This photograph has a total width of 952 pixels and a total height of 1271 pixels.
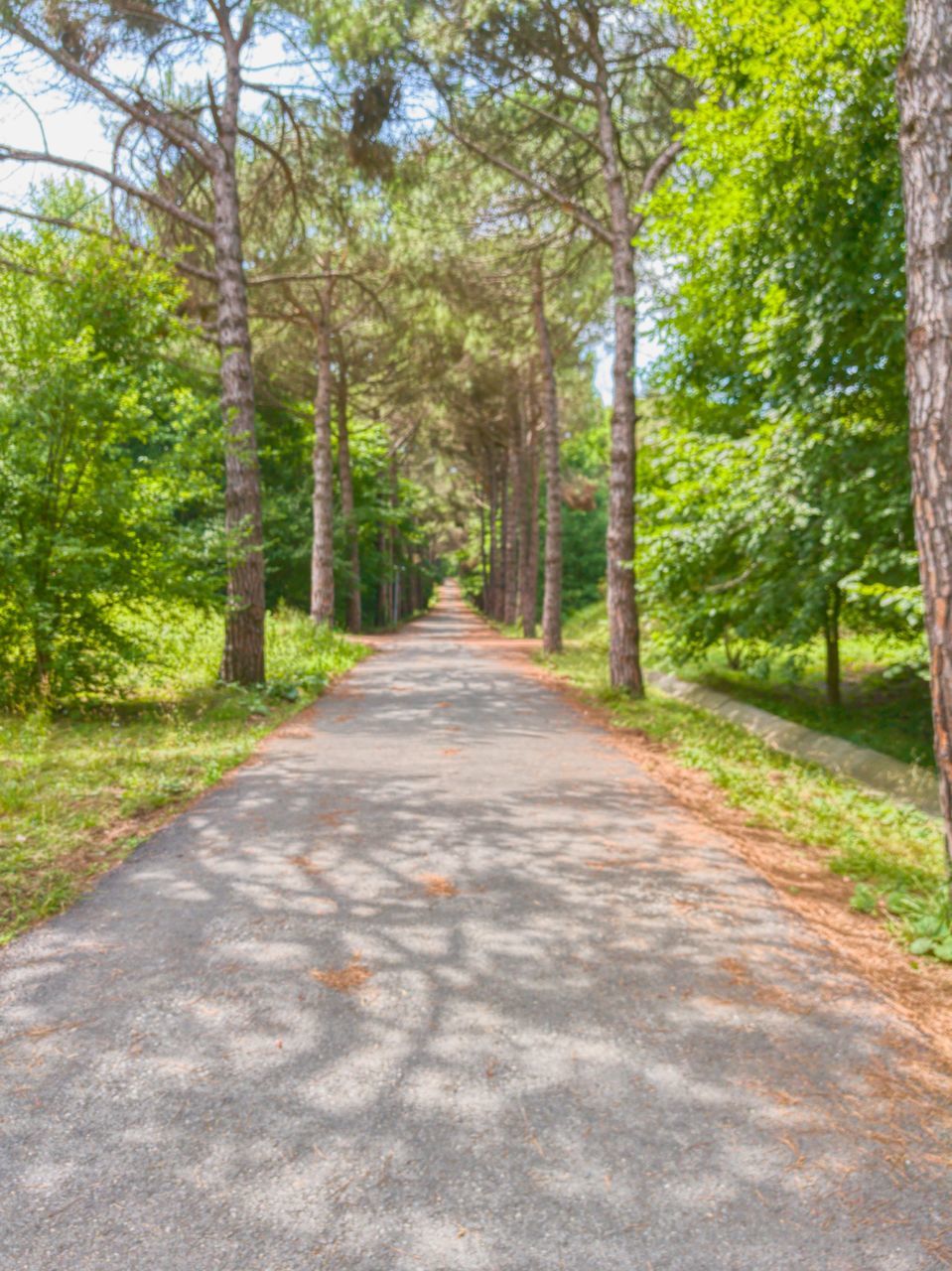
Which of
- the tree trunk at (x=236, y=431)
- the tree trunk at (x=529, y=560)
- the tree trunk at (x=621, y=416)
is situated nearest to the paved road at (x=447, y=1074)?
the tree trunk at (x=236, y=431)

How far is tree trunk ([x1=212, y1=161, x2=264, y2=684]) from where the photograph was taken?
39.7ft

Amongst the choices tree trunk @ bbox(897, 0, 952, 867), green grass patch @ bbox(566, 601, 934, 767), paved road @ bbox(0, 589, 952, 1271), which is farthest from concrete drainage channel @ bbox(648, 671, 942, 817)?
tree trunk @ bbox(897, 0, 952, 867)

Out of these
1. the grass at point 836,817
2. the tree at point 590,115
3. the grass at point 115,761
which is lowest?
the grass at point 836,817

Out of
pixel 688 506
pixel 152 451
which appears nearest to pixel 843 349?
pixel 688 506

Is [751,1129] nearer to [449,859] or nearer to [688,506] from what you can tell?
[449,859]

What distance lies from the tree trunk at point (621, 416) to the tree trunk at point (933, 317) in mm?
7661

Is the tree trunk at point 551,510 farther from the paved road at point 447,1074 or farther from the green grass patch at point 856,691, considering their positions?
the paved road at point 447,1074

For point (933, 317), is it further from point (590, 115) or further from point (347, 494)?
point (347, 494)

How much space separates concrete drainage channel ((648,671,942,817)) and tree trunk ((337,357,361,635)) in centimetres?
1677

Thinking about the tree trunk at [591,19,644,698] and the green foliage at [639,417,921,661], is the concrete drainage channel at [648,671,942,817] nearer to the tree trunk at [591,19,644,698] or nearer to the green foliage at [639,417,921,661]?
the green foliage at [639,417,921,661]

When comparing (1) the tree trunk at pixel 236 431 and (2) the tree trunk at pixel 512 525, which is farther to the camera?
(2) the tree trunk at pixel 512 525

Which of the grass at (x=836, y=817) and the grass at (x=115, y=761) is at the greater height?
the grass at (x=115, y=761)

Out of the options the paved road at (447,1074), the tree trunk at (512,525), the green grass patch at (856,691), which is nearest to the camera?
the paved road at (447,1074)

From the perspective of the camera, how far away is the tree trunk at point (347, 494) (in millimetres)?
25734
